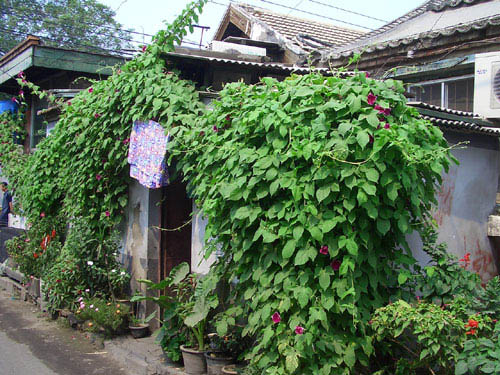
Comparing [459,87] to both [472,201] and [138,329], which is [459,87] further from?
[138,329]

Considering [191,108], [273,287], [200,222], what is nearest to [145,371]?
[200,222]

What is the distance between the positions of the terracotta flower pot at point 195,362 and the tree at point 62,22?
3107 cm

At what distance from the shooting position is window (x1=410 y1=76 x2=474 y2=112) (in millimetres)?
9648

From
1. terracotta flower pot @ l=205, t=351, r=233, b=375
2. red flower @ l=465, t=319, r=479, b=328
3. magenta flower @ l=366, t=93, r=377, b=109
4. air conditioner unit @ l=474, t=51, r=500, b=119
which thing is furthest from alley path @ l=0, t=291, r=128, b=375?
air conditioner unit @ l=474, t=51, r=500, b=119

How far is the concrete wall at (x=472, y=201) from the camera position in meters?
6.42

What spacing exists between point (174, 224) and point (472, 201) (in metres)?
4.31

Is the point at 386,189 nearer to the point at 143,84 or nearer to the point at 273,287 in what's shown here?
the point at 273,287

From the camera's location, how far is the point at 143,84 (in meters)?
7.76

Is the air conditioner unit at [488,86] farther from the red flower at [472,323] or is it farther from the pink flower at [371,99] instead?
the red flower at [472,323]

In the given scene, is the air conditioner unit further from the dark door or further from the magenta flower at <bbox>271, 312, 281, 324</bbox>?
the magenta flower at <bbox>271, 312, 281, 324</bbox>

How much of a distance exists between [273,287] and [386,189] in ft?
4.54

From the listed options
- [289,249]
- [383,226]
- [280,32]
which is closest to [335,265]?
[289,249]

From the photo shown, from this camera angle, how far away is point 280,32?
57.7 ft

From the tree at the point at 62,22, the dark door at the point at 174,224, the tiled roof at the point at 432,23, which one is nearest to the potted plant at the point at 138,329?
the dark door at the point at 174,224
